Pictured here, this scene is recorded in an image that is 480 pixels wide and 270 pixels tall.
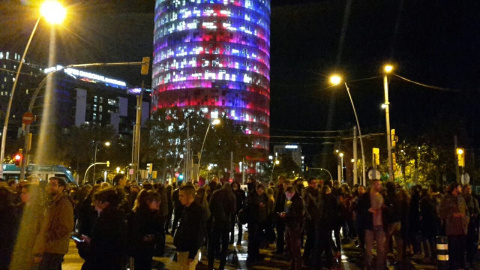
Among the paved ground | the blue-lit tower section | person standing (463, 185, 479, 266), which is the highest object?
the blue-lit tower section

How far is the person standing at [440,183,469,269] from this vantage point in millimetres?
9195

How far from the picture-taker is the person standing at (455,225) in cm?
920

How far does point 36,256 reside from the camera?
578 centimetres

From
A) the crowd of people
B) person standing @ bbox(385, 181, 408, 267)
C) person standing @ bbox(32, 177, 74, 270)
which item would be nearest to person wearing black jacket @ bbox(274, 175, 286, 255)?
the crowd of people

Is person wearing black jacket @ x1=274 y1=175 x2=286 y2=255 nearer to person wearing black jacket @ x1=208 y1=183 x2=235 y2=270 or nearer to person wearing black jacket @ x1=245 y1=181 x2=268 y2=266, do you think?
person wearing black jacket @ x1=245 y1=181 x2=268 y2=266

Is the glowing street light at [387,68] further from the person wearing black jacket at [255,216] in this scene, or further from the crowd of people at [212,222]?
the person wearing black jacket at [255,216]

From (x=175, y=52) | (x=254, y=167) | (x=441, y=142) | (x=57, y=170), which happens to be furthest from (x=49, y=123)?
(x=441, y=142)

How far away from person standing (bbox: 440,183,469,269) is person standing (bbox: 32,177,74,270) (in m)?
7.54

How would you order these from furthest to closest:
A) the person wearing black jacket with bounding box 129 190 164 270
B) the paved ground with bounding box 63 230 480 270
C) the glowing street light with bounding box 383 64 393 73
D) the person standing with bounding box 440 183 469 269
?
the glowing street light with bounding box 383 64 393 73, the paved ground with bounding box 63 230 480 270, the person standing with bounding box 440 183 469 269, the person wearing black jacket with bounding box 129 190 164 270

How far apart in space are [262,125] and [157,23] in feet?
142

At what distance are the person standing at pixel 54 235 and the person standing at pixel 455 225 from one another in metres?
7.54

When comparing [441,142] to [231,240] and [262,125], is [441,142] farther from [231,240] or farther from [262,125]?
[262,125]

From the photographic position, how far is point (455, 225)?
9.20 metres

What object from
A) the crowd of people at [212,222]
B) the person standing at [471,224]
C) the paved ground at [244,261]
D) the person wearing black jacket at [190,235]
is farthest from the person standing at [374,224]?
the person wearing black jacket at [190,235]
